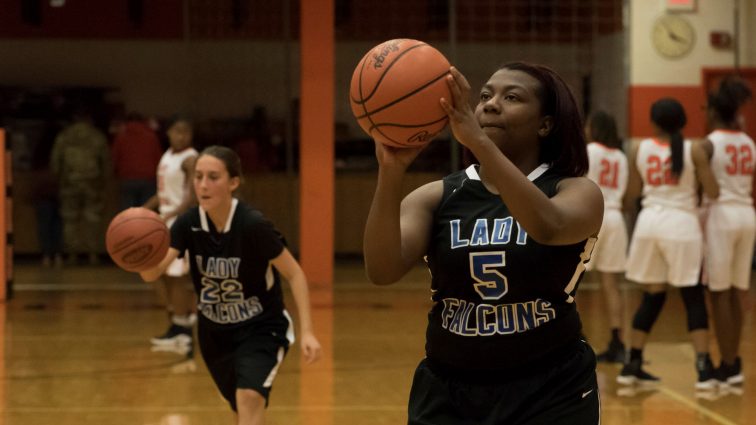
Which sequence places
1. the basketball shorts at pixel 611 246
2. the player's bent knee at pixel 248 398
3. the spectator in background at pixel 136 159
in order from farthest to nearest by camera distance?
the spectator in background at pixel 136 159, the basketball shorts at pixel 611 246, the player's bent knee at pixel 248 398

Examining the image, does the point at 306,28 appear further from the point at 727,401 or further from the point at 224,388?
the point at 224,388

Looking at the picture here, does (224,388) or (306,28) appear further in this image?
(306,28)

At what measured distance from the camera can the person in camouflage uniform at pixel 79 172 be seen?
14.7 m

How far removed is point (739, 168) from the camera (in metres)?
7.50

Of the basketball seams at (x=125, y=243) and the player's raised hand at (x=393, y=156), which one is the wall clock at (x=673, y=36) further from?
the player's raised hand at (x=393, y=156)

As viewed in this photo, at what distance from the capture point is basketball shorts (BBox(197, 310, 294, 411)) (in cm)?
511

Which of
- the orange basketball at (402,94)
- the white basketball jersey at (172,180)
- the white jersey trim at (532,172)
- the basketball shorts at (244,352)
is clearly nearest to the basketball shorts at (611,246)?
the white basketball jersey at (172,180)

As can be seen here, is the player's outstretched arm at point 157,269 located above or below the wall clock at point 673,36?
below

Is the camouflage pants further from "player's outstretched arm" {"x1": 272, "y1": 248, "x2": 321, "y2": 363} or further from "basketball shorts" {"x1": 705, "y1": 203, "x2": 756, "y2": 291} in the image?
"player's outstretched arm" {"x1": 272, "y1": 248, "x2": 321, "y2": 363}

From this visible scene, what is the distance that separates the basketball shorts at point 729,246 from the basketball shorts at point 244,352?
10.9 ft

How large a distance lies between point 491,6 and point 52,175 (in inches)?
245

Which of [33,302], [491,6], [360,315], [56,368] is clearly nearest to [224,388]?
[56,368]

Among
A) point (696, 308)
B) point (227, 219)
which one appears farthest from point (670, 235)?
point (227, 219)

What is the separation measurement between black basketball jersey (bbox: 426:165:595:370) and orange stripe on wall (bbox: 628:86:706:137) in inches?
422
